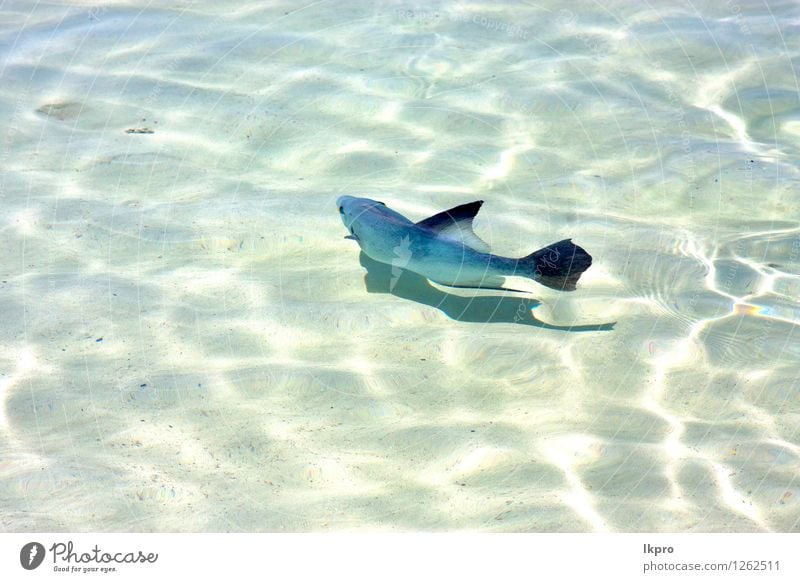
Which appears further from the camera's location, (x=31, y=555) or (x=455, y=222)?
(x=455, y=222)

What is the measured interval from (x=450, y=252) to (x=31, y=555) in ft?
6.90

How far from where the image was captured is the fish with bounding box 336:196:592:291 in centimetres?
362

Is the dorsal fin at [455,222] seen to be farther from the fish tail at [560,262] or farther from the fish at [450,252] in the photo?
the fish tail at [560,262]

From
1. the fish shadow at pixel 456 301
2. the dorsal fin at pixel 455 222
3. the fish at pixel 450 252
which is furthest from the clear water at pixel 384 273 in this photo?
the dorsal fin at pixel 455 222

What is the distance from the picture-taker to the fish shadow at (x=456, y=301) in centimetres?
393

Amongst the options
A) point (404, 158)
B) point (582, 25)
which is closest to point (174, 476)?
point (404, 158)

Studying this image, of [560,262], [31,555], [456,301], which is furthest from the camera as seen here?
[456,301]

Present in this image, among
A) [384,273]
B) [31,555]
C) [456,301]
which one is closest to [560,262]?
[456,301]

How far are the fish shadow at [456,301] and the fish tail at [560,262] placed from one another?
0.35 m

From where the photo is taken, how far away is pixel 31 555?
2.75 m

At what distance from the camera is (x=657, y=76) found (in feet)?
20.1

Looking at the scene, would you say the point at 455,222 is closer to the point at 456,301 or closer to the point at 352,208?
the point at 456,301

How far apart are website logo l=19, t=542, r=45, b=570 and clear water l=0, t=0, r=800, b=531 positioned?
0.10 metres

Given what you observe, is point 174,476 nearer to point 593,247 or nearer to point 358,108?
point 593,247
